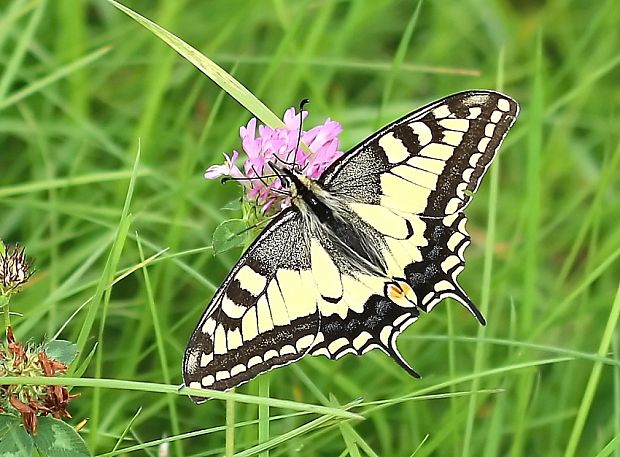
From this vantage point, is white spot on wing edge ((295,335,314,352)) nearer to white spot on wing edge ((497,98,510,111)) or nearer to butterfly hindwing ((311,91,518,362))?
butterfly hindwing ((311,91,518,362))

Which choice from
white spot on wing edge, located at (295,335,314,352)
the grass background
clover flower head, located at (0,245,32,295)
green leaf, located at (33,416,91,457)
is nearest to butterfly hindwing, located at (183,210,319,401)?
white spot on wing edge, located at (295,335,314,352)

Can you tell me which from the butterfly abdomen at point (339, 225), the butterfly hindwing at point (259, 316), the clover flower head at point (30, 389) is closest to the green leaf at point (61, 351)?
the clover flower head at point (30, 389)

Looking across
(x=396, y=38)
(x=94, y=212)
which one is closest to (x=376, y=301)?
(x=94, y=212)

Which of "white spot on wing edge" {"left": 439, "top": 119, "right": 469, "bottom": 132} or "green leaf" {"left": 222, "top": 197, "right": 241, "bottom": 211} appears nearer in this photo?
"green leaf" {"left": 222, "top": 197, "right": 241, "bottom": 211}

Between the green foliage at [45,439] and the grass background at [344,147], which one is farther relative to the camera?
the grass background at [344,147]

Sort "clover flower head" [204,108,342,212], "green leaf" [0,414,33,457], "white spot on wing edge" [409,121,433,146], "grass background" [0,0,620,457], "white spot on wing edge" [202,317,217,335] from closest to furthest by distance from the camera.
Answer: "green leaf" [0,414,33,457] → "white spot on wing edge" [202,317,217,335] → "clover flower head" [204,108,342,212] → "white spot on wing edge" [409,121,433,146] → "grass background" [0,0,620,457]

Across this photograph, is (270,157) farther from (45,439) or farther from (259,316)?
(45,439)

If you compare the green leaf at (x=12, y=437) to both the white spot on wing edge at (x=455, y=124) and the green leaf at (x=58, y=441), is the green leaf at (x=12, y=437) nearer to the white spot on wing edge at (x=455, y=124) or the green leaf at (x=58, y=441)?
the green leaf at (x=58, y=441)
